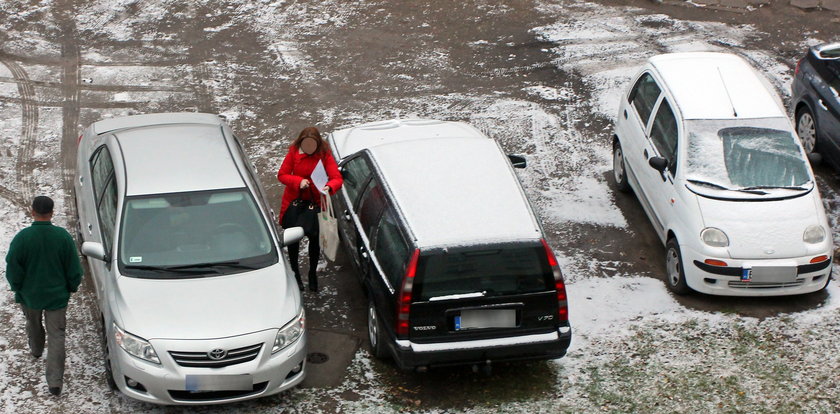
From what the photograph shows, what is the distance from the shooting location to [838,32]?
676 inches

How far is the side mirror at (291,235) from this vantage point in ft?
31.0

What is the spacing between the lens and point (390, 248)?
898cm

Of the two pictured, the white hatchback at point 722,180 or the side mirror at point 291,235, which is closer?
the side mirror at point 291,235

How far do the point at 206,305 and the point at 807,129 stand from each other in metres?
8.30

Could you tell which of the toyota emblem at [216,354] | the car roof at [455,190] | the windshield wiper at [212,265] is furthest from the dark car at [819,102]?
the toyota emblem at [216,354]

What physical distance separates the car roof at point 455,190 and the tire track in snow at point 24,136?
4.63 m

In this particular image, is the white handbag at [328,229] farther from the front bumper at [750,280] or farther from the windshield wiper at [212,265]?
the front bumper at [750,280]

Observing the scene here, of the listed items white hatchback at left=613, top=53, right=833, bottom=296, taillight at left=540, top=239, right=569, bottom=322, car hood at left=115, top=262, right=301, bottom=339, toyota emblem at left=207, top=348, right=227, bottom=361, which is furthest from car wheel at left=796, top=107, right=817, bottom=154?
toyota emblem at left=207, top=348, right=227, bottom=361

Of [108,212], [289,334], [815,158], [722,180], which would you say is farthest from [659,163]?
[108,212]

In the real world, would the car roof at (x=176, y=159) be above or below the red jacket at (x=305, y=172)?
above

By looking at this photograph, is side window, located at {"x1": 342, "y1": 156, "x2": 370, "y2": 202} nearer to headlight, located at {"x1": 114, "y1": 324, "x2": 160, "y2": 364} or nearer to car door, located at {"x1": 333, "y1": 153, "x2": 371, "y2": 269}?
car door, located at {"x1": 333, "y1": 153, "x2": 371, "y2": 269}

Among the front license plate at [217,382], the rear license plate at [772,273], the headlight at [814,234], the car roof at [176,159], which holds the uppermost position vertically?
the car roof at [176,159]

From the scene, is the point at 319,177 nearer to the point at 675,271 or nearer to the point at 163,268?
the point at 163,268

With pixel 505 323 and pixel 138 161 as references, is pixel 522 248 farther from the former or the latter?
pixel 138 161
